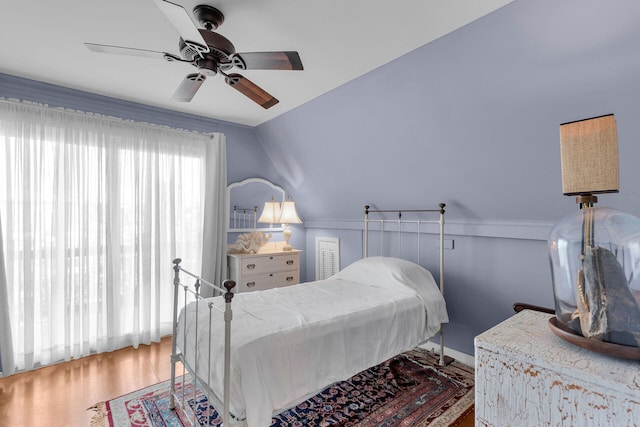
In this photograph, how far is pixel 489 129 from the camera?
2.30 metres

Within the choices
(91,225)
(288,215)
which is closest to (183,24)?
(91,225)

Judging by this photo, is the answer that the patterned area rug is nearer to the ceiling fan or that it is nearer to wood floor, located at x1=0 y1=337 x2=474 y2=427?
wood floor, located at x1=0 y1=337 x2=474 y2=427

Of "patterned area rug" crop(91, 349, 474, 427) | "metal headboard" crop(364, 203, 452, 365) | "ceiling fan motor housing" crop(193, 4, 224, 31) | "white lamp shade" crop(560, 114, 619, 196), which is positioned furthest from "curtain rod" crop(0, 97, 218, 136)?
Result: "white lamp shade" crop(560, 114, 619, 196)

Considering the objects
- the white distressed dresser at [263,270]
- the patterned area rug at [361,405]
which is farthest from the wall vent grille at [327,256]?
the patterned area rug at [361,405]

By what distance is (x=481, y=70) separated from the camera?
83.0 inches

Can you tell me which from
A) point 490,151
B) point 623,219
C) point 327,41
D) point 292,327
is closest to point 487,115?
point 490,151

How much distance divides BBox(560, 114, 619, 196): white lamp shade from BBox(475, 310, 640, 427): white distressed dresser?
0.46 meters

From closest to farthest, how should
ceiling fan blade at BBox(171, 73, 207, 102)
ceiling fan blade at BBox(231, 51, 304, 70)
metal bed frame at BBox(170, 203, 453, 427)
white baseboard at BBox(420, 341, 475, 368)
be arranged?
metal bed frame at BBox(170, 203, 453, 427), ceiling fan blade at BBox(231, 51, 304, 70), ceiling fan blade at BBox(171, 73, 207, 102), white baseboard at BBox(420, 341, 475, 368)

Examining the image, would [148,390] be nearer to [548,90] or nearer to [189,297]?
[189,297]

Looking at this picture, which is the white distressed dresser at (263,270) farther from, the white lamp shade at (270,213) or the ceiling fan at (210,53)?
the ceiling fan at (210,53)

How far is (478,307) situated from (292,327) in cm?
190

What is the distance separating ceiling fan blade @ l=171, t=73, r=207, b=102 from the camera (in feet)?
6.60

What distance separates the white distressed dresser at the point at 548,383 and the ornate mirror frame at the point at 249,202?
3.67 metres

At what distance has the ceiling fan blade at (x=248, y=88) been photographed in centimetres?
204
